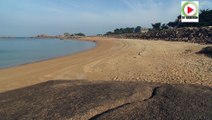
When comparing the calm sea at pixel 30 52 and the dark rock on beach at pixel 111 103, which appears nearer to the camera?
the dark rock on beach at pixel 111 103

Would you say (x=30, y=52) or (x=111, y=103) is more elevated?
(x=111, y=103)

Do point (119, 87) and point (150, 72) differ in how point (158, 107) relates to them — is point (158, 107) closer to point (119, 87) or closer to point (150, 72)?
point (119, 87)

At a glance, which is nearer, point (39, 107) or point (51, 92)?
point (39, 107)

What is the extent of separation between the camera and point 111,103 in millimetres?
5664

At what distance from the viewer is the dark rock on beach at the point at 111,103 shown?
4992 millimetres

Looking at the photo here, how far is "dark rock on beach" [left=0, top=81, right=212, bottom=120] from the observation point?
4.99m

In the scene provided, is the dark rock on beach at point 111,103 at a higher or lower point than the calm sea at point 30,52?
higher

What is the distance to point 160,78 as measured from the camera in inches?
431

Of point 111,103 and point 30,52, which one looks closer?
point 111,103

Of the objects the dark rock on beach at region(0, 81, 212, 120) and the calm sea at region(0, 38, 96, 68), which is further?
the calm sea at region(0, 38, 96, 68)

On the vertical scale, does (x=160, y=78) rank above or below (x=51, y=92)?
below

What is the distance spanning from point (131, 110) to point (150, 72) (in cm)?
735

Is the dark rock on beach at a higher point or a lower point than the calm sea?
higher

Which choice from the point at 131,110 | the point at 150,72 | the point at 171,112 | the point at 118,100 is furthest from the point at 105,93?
the point at 150,72
